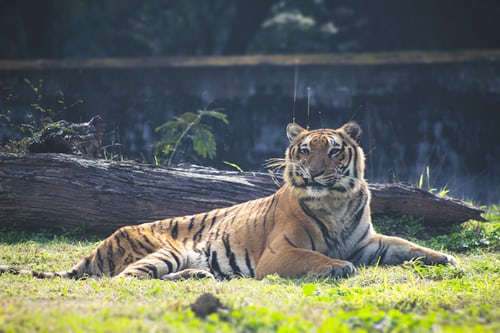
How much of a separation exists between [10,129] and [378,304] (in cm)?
645

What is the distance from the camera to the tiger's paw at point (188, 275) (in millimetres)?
5824

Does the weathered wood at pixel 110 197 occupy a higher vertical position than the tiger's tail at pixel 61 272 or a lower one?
higher

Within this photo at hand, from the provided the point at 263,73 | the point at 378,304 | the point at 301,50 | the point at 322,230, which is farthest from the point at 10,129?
the point at 301,50

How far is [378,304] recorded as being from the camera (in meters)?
4.48

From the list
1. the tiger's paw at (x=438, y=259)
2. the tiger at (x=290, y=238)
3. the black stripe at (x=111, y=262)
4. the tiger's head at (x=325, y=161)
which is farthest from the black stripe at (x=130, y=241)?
the tiger's paw at (x=438, y=259)

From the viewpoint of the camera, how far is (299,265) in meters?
5.61

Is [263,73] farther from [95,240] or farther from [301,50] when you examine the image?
[301,50]

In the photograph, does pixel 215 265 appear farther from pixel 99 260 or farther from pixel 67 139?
pixel 67 139

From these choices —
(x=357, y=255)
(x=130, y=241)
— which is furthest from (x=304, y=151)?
(x=130, y=241)

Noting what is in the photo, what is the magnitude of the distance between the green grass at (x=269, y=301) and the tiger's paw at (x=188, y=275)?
267 mm

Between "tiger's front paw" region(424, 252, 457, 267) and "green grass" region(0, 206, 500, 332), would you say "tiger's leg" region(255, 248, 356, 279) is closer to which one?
"green grass" region(0, 206, 500, 332)

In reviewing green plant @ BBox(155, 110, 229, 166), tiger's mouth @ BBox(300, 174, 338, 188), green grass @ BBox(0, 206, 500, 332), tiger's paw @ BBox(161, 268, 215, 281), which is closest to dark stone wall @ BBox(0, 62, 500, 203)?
green plant @ BBox(155, 110, 229, 166)

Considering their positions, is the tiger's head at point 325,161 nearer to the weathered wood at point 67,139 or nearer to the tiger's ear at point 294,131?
the tiger's ear at point 294,131

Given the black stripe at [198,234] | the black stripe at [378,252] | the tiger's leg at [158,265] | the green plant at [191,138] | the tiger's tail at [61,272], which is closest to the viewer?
the tiger's tail at [61,272]
